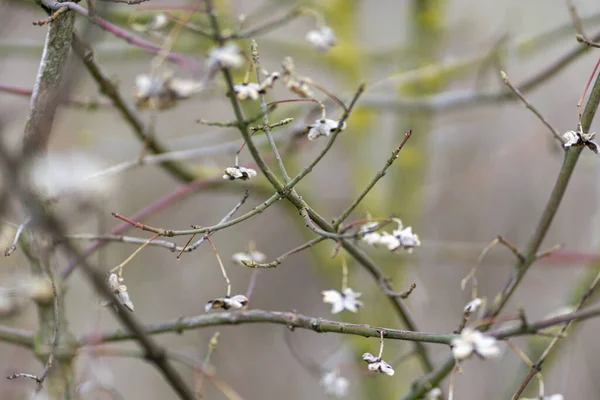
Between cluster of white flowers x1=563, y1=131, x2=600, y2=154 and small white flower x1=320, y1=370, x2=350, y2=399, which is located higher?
cluster of white flowers x1=563, y1=131, x2=600, y2=154

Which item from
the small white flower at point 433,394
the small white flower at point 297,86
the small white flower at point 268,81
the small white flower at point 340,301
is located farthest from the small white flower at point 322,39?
the small white flower at point 433,394

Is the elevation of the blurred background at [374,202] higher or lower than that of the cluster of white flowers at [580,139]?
higher

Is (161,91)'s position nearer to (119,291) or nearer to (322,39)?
(322,39)

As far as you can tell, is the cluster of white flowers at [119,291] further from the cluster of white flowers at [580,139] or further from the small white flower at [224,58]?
the cluster of white flowers at [580,139]

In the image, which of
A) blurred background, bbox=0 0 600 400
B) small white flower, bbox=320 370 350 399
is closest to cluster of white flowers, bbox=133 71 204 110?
small white flower, bbox=320 370 350 399

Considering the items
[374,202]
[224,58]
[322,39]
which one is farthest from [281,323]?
[374,202]

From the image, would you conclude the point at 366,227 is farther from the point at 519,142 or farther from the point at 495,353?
the point at 519,142

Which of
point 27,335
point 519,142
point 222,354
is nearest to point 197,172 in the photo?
point 27,335

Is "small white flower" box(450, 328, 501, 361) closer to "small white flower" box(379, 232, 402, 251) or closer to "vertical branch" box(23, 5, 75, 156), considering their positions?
"small white flower" box(379, 232, 402, 251)
